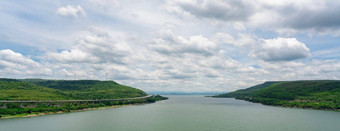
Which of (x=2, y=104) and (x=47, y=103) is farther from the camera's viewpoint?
(x=47, y=103)

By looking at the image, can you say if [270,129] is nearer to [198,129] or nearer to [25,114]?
[198,129]

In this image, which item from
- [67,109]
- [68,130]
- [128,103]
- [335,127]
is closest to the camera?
[68,130]

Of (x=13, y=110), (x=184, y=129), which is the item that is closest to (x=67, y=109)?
(x=13, y=110)

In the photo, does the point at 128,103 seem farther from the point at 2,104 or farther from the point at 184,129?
the point at 184,129

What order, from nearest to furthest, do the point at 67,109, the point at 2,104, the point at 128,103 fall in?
1. the point at 2,104
2. the point at 67,109
3. the point at 128,103

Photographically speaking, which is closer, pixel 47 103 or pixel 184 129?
pixel 184 129

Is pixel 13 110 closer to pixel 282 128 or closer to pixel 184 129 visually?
pixel 184 129

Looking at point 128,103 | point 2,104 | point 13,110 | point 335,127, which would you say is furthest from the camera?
point 128,103

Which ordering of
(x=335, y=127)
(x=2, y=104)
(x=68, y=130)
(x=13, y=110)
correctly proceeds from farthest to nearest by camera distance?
(x=2, y=104) → (x=13, y=110) → (x=335, y=127) → (x=68, y=130)

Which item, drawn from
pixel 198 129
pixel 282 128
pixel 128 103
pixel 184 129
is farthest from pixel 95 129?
pixel 128 103
